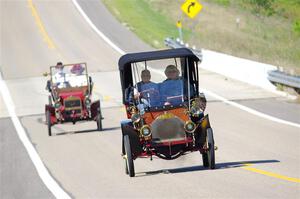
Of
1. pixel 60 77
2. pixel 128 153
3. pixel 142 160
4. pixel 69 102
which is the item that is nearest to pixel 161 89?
pixel 128 153

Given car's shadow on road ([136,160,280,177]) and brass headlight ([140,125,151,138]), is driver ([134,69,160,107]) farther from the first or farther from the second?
car's shadow on road ([136,160,280,177])

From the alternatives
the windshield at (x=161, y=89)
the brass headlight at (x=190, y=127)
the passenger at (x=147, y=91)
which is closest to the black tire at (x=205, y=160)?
the brass headlight at (x=190, y=127)

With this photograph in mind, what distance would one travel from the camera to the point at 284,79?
91.8 ft

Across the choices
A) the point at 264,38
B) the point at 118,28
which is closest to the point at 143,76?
the point at 118,28

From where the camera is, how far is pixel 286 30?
64.8 meters

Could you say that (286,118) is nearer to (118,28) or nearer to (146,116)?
(146,116)

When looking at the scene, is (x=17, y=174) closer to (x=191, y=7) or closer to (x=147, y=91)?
(x=147, y=91)

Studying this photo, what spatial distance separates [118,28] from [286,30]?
624 inches

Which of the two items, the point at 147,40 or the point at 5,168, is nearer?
the point at 5,168

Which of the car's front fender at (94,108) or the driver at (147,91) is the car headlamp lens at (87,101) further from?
the driver at (147,91)

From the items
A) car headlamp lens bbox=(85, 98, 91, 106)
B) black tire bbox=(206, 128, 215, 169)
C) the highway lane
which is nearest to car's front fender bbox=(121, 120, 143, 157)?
black tire bbox=(206, 128, 215, 169)

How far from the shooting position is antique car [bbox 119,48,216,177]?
14.0m

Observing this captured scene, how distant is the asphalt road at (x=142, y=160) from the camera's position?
41.8ft

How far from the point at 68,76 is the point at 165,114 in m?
11.1
